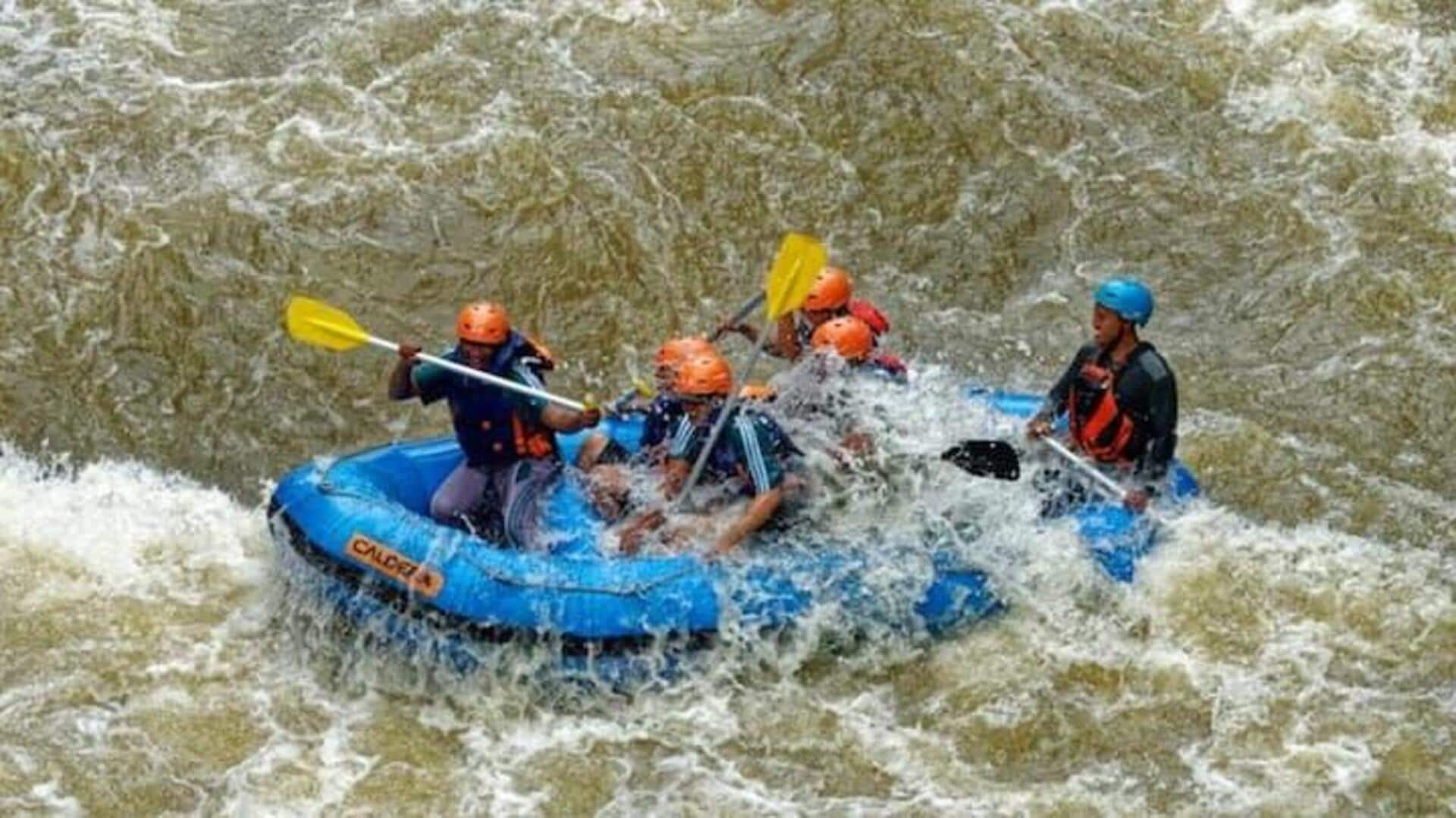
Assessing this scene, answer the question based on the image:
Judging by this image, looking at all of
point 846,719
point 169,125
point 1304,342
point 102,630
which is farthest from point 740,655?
point 169,125

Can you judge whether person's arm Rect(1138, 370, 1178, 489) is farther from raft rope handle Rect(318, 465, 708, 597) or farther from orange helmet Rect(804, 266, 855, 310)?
raft rope handle Rect(318, 465, 708, 597)

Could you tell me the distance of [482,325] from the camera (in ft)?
26.0

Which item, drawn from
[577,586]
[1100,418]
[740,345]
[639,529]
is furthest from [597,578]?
[740,345]

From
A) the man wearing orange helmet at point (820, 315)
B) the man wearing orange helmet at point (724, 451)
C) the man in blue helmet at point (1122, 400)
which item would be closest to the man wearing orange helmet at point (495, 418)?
the man wearing orange helmet at point (724, 451)

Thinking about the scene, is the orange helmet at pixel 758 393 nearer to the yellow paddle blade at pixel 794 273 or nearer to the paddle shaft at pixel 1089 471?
the yellow paddle blade at pixel 794 273

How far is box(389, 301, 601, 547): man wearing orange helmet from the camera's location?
7.97 m

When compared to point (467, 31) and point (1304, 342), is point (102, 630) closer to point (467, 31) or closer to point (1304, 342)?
point (467, 31)

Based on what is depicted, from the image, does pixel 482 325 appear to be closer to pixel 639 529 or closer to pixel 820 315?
pixel 639 529

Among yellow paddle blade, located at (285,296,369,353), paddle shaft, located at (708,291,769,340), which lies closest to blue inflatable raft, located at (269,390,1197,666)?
yellow paddle blade, located at (285,296,369,353)

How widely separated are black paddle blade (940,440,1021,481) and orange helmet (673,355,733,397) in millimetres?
995

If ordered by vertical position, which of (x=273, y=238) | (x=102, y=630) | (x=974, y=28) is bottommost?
(x=102, y=630)

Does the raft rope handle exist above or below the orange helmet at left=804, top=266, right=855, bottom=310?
below

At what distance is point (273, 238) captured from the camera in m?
10.6

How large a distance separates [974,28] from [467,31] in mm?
3015
